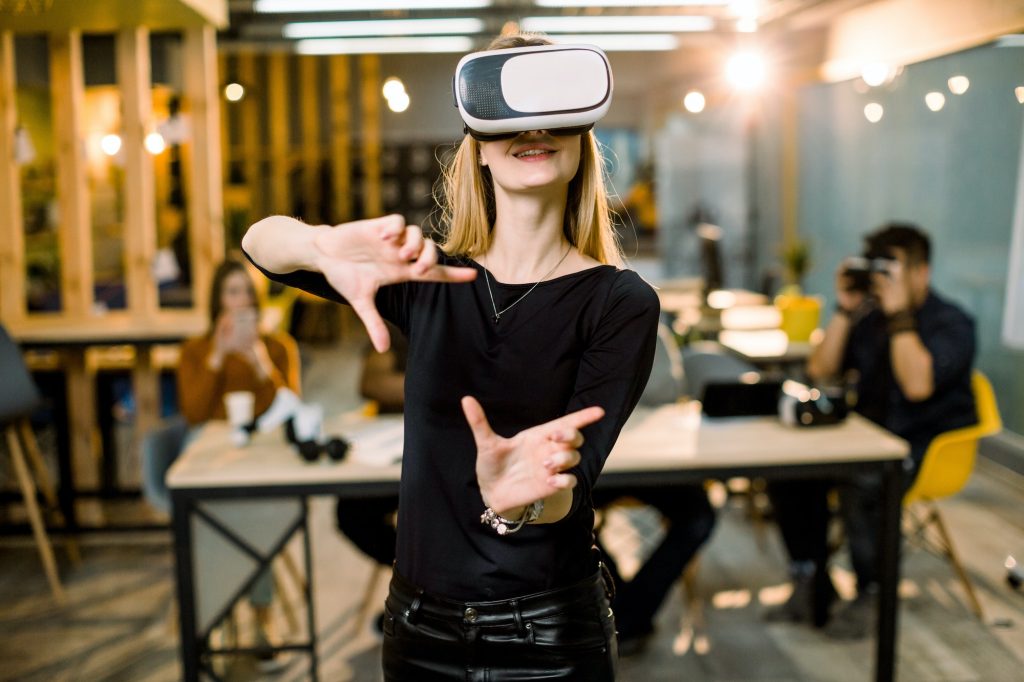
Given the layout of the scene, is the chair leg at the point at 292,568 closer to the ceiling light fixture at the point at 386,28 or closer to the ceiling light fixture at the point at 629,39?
the ceiling light fixture at the point at 386,28

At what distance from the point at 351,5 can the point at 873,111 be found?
349 cm

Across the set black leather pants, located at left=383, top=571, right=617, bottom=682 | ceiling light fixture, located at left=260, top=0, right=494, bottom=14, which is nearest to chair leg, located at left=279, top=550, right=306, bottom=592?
black leather pants, located at left=383, top=571, right=617, bottom=682

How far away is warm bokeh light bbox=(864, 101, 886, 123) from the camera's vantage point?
6.03 metres

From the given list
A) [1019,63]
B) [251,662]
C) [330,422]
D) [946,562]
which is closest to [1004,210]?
[1019,63]

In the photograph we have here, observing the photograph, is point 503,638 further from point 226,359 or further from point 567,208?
point 226,359

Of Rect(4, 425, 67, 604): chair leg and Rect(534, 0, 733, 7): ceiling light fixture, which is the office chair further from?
Rect(534, 0, 733, 7): ceiling light fixture

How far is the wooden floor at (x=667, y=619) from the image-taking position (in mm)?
2877

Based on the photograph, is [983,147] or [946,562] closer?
[946,562]

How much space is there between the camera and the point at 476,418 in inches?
39.5

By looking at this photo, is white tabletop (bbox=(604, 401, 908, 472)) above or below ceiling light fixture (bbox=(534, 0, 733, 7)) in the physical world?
below

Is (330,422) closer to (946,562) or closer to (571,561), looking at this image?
(571,561)

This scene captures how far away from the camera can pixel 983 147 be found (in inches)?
185

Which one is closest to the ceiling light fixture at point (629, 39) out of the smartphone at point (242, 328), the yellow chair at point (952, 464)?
the smartphone at point (242, 328)

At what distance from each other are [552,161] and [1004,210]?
4198mm
